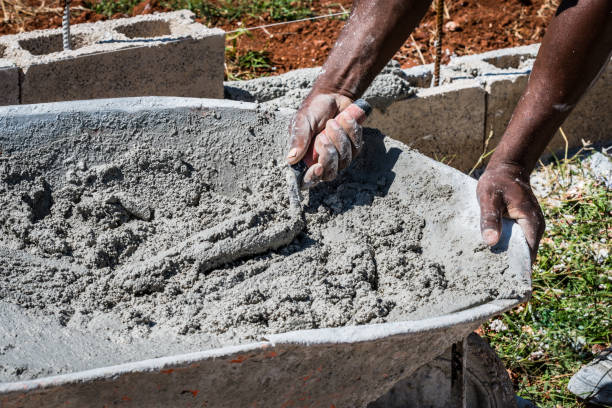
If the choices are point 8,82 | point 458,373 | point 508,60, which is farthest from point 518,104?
point 508,60

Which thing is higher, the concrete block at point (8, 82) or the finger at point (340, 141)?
the finger at point (340, 141)

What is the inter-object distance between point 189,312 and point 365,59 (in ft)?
3.41

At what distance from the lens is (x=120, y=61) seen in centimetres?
319

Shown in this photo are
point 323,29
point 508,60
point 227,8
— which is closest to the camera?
point 508,60

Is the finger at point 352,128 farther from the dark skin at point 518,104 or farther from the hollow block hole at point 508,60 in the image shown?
the hollow block hole at point 508,60

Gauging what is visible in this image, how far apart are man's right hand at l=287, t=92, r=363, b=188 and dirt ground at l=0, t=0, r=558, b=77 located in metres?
2.46

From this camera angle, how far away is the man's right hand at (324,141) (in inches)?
83.7

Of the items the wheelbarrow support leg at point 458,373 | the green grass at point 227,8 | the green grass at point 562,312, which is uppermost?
the green grass at point 227,8

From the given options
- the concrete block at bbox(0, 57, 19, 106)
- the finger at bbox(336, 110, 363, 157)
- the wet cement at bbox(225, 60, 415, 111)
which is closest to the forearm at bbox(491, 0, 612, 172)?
the finger at bbox(336, 110, 363, 157)

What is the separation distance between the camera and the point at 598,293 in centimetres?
295

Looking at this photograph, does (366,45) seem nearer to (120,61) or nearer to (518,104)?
(518,104)

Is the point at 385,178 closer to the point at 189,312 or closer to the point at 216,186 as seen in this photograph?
the point at 216,186

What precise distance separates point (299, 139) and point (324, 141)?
0.26 ft

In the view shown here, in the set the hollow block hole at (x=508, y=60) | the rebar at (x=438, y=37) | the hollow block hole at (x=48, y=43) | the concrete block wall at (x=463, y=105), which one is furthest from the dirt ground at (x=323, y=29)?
the hollow block hole at (x=48, y=43)
